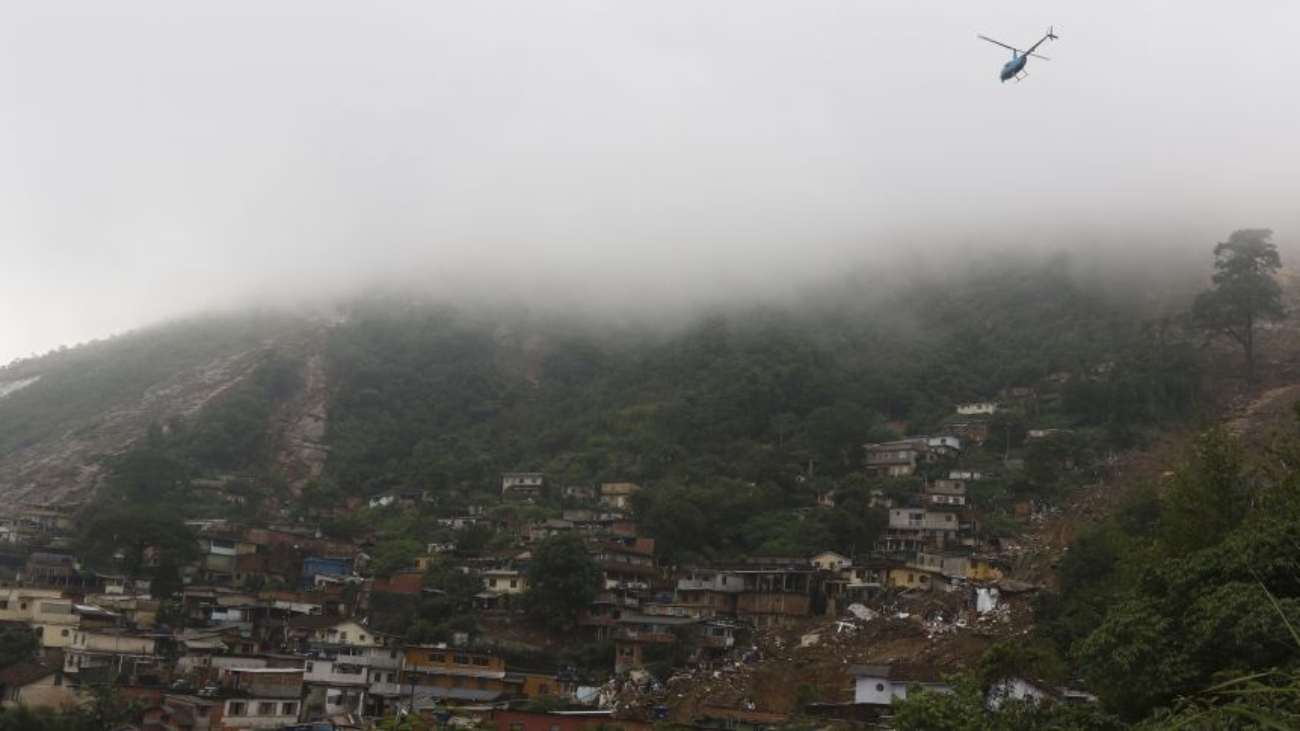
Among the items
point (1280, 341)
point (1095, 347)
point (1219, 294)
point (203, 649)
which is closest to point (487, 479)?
point (203, 649)

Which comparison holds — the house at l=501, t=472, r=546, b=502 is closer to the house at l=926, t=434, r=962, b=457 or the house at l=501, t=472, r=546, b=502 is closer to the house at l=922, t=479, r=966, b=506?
the house at l=922, t=479, r=966, b=506

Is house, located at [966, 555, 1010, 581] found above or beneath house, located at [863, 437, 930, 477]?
beneath

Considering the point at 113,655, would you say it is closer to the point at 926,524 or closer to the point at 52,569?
the point at 52,569

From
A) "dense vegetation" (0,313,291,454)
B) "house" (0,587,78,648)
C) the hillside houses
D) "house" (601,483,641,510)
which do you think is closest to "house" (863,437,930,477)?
the hillside houses

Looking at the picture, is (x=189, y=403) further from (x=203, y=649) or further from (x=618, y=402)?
(x=203, y=649)

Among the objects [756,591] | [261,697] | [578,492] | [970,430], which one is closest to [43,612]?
[261,697]

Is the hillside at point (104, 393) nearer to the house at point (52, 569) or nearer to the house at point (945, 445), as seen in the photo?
the house at point (52, 569)
